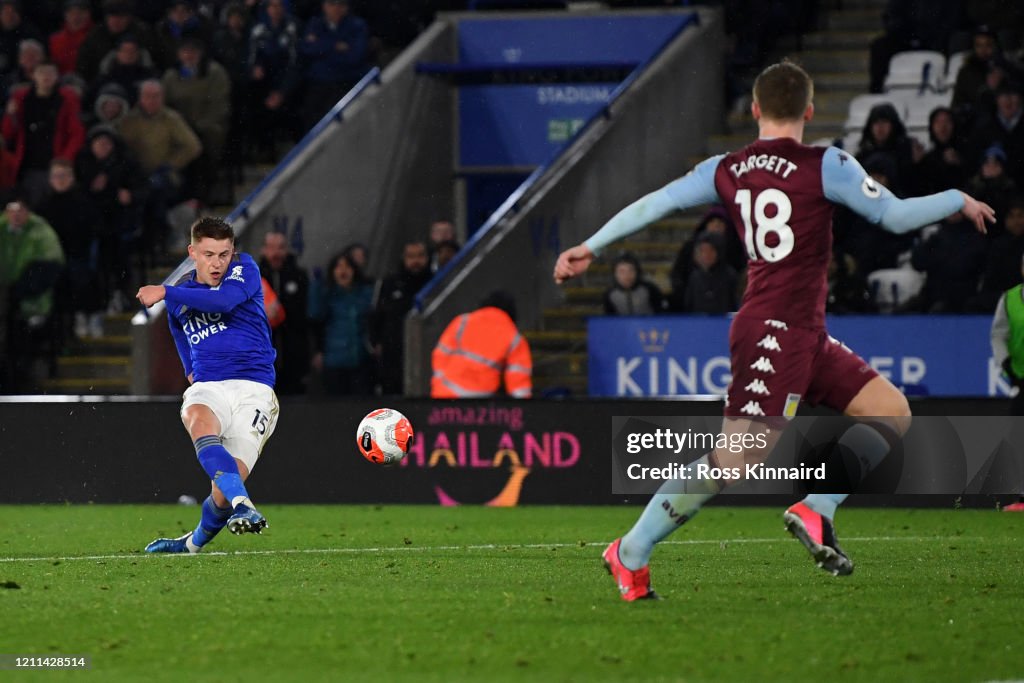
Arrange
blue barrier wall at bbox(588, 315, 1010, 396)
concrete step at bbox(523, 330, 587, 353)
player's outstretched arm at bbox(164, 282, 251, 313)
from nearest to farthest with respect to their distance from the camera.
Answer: player's outstretched arm at bbox(164, 282, 251, 313), blue barrier wall at bbox(588, 315, 1010, 396), concrete step at bbox(523, 330, 587, 353)

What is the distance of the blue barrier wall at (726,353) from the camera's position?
52.2ft

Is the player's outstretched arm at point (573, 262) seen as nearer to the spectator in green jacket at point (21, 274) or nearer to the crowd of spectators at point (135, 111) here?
the crowd of spectators at point (135, 111)

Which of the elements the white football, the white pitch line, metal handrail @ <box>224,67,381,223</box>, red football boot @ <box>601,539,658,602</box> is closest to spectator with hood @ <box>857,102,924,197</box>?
metal handrail @ <box>224,67,381,223</box>

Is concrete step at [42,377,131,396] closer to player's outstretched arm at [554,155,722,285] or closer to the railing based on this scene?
the railing

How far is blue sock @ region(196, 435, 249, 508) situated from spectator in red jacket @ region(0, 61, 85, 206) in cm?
1034

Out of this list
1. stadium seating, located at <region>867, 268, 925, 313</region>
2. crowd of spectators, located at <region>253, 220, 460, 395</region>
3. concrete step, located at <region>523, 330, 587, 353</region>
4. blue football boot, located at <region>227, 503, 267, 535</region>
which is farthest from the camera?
concrete step, located at <region>523, 330, 587, 353</region>

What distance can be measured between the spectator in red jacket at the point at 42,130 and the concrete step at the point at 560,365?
5229 millimetres

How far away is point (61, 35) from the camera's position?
21.6 m

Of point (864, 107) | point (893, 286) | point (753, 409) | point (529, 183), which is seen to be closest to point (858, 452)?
point (753, 409)

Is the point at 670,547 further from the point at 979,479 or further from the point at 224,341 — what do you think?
the point at 979,479

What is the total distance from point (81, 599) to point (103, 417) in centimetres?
730

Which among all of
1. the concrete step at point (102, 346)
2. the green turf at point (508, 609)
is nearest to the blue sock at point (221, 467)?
the green turf at point (508, 609)

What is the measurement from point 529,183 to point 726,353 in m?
3.40

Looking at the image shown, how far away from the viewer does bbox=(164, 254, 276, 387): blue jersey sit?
390 inches
